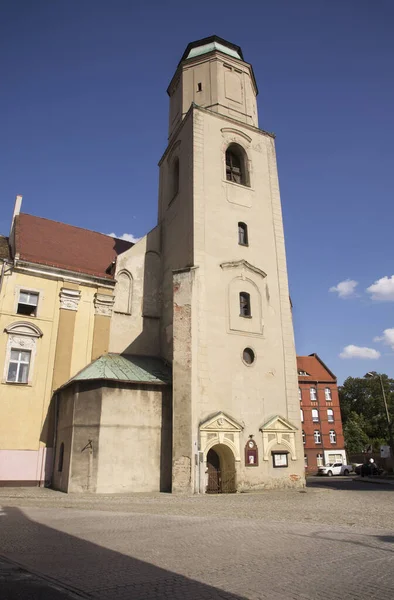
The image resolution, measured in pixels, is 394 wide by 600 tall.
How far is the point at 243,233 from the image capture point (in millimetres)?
22812

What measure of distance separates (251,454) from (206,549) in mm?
11958

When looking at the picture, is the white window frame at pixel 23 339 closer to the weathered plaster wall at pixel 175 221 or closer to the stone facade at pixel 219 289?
the stone facade at pixel 219 289

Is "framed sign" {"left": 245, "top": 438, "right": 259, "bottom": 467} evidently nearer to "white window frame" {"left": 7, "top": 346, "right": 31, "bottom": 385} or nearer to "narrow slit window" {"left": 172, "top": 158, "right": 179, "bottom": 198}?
"white window frame" {"left": 7, "top": 346, "right": 31, "bottom": 385}

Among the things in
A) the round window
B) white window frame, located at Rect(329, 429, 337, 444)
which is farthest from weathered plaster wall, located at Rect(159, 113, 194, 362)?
white window frame, located at Rect(329, 429, 337, 444)

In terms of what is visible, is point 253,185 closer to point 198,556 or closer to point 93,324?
point 93,324

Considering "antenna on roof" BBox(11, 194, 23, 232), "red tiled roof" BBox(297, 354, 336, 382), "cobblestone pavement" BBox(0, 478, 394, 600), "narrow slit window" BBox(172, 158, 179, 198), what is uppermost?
"narrow slit window" BBox(172, 158, 179, 198)

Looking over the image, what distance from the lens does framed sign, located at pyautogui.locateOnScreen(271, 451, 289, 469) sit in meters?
18.8

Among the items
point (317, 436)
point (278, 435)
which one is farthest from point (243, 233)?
point (317, 436)

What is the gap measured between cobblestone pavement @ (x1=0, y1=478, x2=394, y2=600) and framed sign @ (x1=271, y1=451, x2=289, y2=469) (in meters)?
6.18

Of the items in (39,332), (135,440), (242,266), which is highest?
(242,266)

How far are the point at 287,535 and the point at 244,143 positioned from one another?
21.7 m

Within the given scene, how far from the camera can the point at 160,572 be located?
5527 mm

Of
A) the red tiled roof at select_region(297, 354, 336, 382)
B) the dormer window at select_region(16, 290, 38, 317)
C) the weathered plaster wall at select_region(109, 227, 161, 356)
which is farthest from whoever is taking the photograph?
the red tiled roof at select_region(297, 354, 336, 382)

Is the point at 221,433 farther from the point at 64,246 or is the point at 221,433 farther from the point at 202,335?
the point at 64,246
